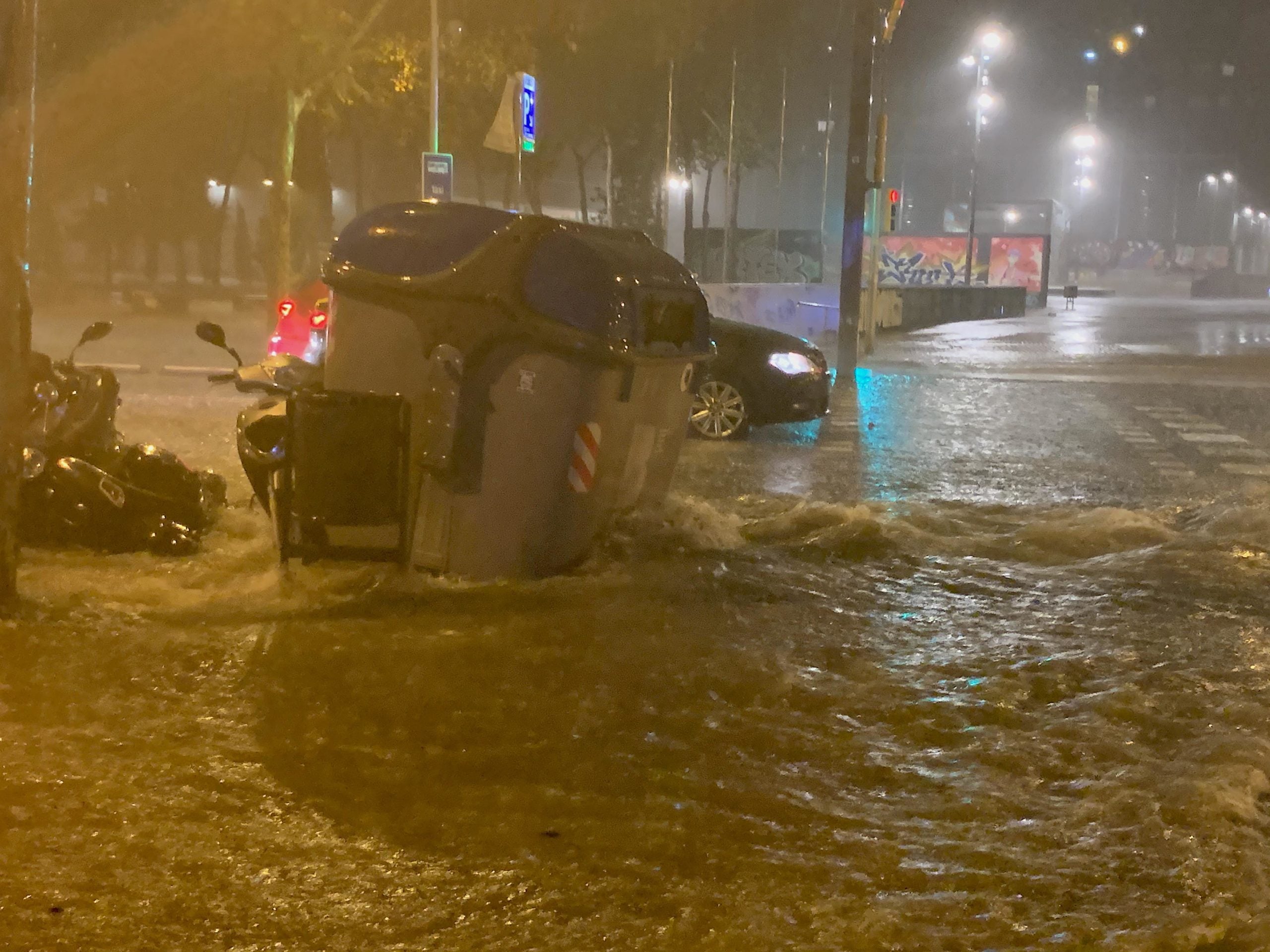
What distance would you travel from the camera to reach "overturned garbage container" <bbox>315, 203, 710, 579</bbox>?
22.0ft

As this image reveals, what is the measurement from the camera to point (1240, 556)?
337 inches

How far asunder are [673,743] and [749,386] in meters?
8.38

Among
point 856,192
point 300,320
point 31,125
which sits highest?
point 856,192

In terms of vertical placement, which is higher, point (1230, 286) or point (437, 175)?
point (1230, 286)

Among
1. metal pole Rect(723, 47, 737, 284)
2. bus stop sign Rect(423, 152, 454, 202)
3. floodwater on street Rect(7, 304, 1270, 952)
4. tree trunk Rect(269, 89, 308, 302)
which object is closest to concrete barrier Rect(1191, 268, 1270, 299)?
metal pole Rect(723, 47, 737, 284)

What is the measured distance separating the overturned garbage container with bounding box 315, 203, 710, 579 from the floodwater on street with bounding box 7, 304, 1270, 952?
0.34m

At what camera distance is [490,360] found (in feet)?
22.2

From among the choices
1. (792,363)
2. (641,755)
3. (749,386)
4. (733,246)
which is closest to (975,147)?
(733,246)

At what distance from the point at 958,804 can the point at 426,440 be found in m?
3.17

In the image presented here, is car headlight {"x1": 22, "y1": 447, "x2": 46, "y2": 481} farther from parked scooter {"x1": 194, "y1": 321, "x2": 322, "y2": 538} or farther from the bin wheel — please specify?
the bin wheel

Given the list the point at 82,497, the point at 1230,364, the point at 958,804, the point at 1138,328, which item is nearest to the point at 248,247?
the point at 1138,328

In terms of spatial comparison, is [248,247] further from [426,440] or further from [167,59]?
[426,440]

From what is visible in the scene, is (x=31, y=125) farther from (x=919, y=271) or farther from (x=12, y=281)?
(x=919, y=271)

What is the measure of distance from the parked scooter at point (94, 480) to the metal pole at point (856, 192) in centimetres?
1392
